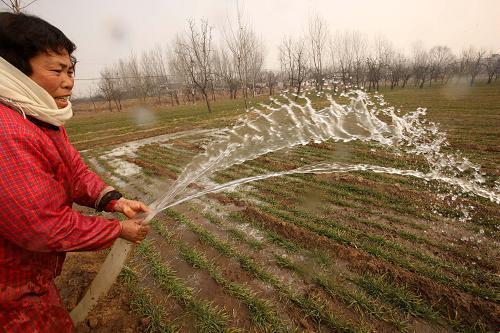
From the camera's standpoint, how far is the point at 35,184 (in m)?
1.32

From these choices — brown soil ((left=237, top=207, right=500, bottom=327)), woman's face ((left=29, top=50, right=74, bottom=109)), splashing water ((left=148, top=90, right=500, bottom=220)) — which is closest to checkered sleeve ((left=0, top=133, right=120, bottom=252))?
woman's face ((left=29, top=50, right=74, bottom=109))

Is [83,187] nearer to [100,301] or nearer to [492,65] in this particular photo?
[100,301]

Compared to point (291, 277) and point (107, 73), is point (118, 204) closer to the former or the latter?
A: point (291, 277)

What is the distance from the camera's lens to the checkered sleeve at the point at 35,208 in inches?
48.4

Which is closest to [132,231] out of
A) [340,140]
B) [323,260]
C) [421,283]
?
[323,260]

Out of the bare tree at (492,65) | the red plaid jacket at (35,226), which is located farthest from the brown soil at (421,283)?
the bare tree at (492,65)

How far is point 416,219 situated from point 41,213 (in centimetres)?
505

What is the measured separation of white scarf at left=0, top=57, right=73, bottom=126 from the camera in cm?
133

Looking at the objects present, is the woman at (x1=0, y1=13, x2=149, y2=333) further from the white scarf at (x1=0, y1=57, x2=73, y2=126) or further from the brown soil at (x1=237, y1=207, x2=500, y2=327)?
the brown soil at (x1=237, y1=207, x2=500, y2=327)

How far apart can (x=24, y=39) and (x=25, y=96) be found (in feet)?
1.02

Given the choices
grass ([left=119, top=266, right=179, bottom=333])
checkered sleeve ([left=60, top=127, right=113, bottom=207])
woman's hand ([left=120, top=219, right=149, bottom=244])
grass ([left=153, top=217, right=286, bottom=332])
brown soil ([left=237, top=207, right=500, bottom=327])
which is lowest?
brown soil ([left=237, top=207, right=500, bottom=327])

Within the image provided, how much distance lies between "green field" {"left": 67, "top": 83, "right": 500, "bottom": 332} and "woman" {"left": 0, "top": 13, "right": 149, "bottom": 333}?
153 centimetres

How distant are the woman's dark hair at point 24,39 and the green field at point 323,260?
2565 mm

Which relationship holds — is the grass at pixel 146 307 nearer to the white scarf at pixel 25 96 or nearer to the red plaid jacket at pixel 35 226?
the red plaid jacket at pixel 35 226
